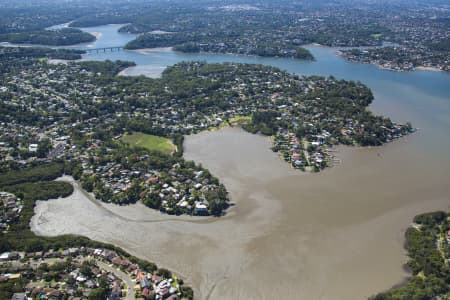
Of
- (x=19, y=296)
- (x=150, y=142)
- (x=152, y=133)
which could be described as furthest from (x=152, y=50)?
(x=19, y=296)

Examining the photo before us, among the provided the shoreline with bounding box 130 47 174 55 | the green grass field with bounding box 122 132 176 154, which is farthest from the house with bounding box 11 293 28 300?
the shoreline with bounding box 130 47 174 55

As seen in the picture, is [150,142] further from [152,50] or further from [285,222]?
[152,50]

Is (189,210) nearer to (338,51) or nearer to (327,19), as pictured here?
(338,51)

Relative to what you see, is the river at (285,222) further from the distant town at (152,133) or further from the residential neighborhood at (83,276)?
the residential neighborhood at (83,276)

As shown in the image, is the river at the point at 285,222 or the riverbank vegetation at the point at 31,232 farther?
the riverbank vegetation at the point at 31,232

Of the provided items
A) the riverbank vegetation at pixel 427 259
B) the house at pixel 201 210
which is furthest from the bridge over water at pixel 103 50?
the riverbank vegetation at pixel 427 259

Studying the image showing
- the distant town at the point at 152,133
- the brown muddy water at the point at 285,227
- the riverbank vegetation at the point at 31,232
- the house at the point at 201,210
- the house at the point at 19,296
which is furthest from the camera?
the house at the point at 201,210

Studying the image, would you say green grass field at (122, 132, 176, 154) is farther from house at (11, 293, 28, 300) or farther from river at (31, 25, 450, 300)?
house at (11, 293, 28, 300)
